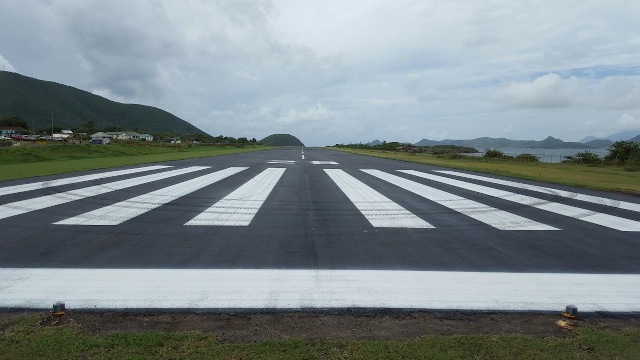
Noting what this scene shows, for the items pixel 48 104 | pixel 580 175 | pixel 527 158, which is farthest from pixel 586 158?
pixel 48 104

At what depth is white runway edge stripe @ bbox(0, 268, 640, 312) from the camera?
3.85m

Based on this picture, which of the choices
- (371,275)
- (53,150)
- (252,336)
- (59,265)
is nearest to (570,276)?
(371,275)

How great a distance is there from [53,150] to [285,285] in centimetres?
2919

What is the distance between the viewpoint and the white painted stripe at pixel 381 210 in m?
7.51

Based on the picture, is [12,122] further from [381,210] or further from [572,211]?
[572,211]

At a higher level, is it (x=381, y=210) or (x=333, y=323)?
(x=381, y=210)

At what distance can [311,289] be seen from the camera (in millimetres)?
4203

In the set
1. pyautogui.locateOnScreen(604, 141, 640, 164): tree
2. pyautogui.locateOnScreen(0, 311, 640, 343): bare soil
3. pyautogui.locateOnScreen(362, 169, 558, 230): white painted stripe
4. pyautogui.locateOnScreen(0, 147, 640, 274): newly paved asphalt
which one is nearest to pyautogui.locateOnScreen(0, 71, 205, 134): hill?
pyautogui.locateOnScreen(604, 141, 640, 164): tree

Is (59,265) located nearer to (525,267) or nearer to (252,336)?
(252,336)

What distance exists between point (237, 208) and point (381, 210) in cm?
301

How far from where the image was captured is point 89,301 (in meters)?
3.83

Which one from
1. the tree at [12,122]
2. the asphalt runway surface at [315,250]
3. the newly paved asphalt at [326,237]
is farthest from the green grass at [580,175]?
the tree at [12,122]

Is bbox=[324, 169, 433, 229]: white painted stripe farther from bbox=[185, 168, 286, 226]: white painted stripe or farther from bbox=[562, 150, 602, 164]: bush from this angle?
bbox=[562, 150, 602, 164]: bush

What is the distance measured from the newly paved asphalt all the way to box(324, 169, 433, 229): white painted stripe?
0.20 feet
